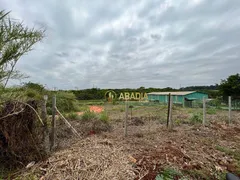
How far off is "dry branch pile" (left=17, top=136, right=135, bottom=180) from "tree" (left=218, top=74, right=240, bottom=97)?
17.5 metres

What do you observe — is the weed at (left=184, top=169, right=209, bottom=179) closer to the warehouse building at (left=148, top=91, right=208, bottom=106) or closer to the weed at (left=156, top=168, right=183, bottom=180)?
the weed at (left=156, top=168, right=183, bottom=180)

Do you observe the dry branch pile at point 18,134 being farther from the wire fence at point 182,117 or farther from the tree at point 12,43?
the wire fence at point 182,117

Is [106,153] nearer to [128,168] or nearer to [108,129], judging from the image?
[128,168]

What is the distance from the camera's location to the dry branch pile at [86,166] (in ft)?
7.35

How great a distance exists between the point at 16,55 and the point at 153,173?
315cm

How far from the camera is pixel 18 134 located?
8.18 feet

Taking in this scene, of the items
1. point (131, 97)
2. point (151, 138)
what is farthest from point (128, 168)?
point (131, 97)

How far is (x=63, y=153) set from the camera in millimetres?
2789

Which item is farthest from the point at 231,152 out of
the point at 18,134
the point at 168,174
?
the point at 18,134

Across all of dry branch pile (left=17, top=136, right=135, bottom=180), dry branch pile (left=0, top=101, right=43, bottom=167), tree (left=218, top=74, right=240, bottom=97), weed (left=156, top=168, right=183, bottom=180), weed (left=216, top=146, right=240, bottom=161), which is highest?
tree (left=218, top=74, right=240, bottom=97)

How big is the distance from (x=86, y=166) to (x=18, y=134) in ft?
3.98

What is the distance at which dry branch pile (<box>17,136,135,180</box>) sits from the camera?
2240 millimetres

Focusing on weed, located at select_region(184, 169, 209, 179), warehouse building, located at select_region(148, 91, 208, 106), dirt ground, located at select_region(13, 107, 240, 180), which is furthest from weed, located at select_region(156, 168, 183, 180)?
warehouse building, located at select_region(148, 91, 208, 106)

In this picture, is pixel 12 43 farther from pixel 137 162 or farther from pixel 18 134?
pixel 137 162
